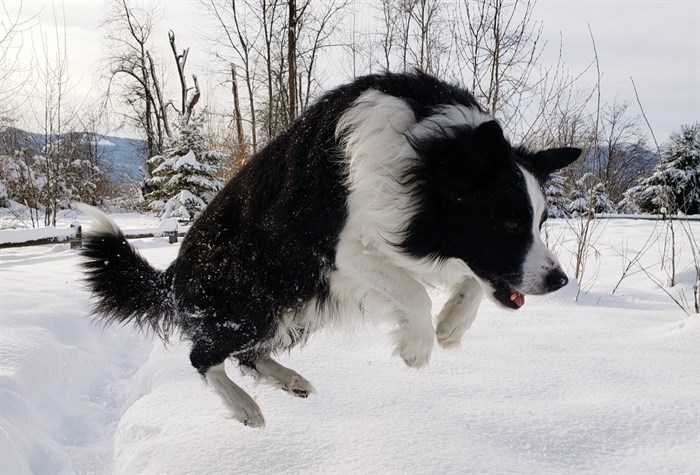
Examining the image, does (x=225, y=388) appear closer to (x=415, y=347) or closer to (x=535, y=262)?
(x=415, y=347)

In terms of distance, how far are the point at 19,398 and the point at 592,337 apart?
3954mm

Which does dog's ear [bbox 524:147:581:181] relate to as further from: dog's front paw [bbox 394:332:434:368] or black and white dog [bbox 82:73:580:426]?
dog's front paw [bbox 394:332:434:368]

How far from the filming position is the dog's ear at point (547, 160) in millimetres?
2839

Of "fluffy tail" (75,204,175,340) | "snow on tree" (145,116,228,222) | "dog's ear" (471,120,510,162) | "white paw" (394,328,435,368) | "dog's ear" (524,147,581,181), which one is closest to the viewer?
"dog's ear" (471,120,510,162)

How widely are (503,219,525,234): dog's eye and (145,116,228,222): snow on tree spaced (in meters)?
14.8

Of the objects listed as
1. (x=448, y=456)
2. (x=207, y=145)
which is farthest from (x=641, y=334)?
(x=207, y=145)

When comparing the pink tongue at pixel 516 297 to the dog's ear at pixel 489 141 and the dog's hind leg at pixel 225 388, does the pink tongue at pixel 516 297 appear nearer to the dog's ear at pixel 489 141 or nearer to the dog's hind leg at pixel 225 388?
the dog's ear at pixel 489 141

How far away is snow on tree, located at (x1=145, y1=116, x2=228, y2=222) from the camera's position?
16547 mm

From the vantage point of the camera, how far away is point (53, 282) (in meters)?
6.91

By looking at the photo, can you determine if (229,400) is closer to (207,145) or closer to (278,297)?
(278,297)

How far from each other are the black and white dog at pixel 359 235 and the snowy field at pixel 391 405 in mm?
327

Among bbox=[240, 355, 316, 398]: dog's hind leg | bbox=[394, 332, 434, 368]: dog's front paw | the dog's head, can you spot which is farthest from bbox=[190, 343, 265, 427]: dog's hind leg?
the dog's head

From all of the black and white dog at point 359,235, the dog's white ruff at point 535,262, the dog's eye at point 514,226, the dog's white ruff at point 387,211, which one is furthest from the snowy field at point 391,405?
the dog's eye at point 514,226

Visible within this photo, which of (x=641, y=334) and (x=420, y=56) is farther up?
(x=420, y=56)
